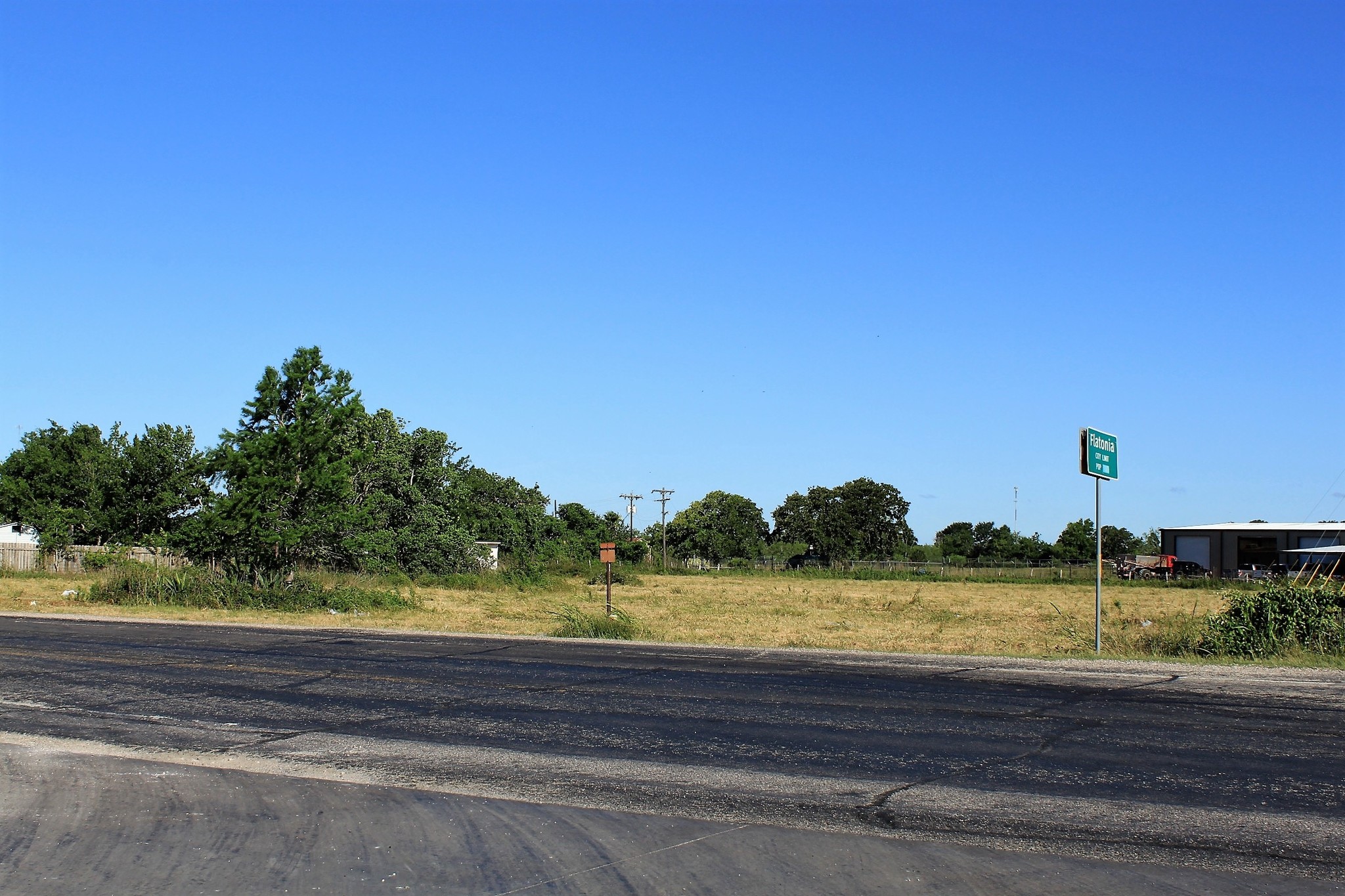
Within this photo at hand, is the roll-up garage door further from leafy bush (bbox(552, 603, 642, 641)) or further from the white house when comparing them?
the white house

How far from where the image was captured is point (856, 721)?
1060cm

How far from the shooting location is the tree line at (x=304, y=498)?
105 feet

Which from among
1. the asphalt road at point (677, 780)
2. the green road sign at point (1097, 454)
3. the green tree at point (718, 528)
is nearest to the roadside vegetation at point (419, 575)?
the green road sign at point (1097, 454)

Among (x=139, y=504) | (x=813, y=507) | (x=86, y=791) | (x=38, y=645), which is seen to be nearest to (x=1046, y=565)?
(x=813, y=507)

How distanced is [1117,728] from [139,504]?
55.0m

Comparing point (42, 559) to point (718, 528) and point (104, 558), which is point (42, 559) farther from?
point (718, 528)

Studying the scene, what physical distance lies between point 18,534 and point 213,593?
1437 inches

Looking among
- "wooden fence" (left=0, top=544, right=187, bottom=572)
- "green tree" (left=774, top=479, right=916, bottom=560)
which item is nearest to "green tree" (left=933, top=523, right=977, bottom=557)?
"green tree" (left=774, top=479, right=916, bottom=560)

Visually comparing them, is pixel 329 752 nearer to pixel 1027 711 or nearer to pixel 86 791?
pixel 86 791

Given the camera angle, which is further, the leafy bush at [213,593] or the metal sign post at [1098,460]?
the leafy bush at [213,593]

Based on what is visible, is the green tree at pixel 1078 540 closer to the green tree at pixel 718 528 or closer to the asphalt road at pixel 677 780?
the green tree at pixel 718 528

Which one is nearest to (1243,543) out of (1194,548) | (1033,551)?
(1194,548)

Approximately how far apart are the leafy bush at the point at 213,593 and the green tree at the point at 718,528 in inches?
3070

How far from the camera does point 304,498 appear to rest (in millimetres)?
32812
